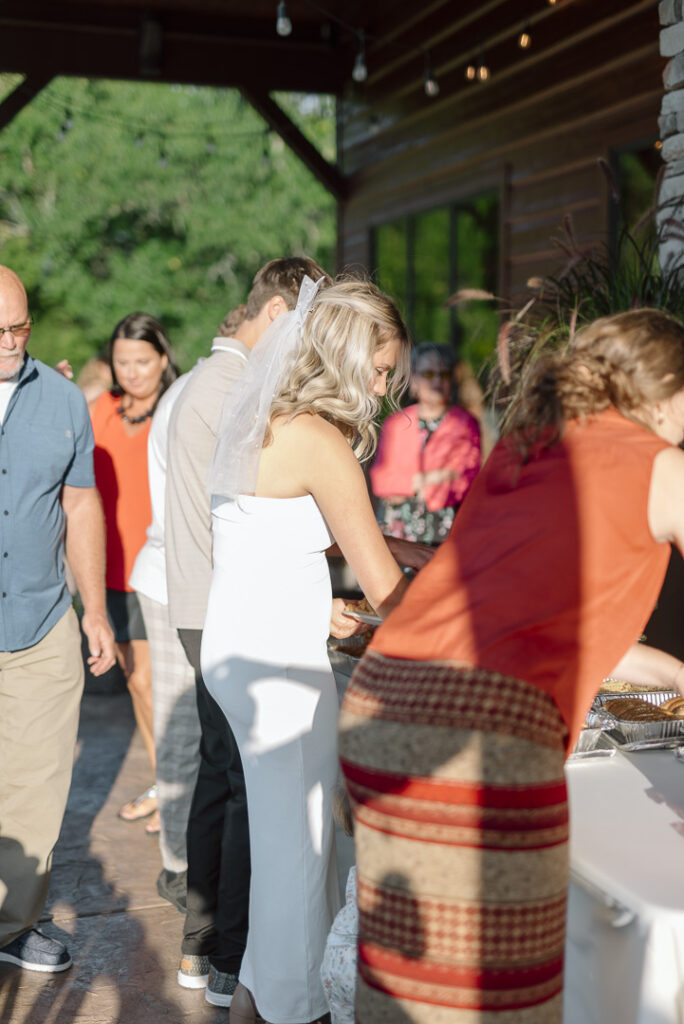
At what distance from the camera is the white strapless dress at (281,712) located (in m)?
2.60

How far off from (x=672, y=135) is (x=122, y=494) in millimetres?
2572

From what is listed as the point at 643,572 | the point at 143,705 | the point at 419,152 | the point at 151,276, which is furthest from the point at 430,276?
the point at 151,276

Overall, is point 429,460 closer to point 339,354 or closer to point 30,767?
point 30,767

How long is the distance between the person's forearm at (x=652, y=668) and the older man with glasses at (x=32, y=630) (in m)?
1.80

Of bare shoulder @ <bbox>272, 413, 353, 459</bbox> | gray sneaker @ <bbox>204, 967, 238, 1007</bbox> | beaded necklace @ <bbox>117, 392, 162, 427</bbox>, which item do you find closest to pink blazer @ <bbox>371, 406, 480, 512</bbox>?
beaded necklace @ <bbox>117, 392, 162, 427</bbox>

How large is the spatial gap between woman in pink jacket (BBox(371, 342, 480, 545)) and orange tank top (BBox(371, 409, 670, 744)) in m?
3.73

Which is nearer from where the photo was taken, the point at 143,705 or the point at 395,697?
the point at 395,697

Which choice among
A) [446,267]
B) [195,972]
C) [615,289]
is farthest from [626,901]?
[446,267]

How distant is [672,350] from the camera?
1876 millimetres

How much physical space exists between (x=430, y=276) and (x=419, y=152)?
101 centimetres

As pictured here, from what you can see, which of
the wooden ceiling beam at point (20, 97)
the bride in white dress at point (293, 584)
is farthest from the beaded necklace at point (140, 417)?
the wooden ceiling beam at point (20, 97)

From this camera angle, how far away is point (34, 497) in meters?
3.30

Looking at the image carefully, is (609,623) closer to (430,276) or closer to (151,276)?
(430,276)

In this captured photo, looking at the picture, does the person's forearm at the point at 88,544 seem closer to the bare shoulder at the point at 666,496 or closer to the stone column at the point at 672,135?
the bare shoulder at the point at 666,496
